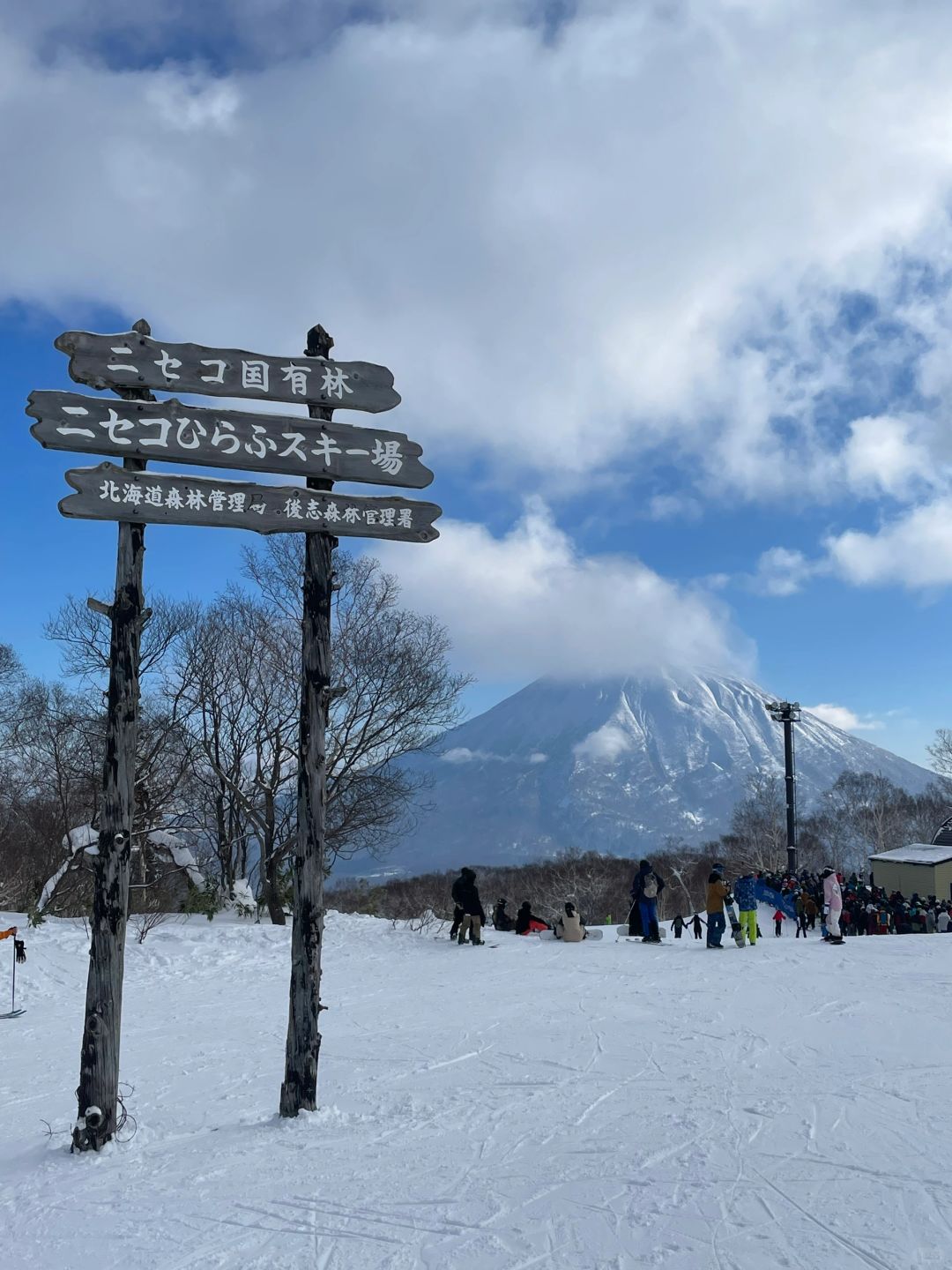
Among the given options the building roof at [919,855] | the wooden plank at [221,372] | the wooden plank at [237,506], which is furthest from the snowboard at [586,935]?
the building roof at [919,855]

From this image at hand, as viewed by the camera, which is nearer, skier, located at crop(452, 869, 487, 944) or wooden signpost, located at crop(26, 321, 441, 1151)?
wooden signpost, located at crop(26, 321, 441, 1151)

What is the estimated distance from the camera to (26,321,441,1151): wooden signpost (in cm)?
571

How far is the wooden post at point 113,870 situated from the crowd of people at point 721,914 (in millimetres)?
10300

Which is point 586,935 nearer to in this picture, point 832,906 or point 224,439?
point 832,906

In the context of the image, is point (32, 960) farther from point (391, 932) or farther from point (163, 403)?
point (163, 403)

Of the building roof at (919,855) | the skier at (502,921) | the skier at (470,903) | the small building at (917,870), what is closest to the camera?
the skier at (470,903)

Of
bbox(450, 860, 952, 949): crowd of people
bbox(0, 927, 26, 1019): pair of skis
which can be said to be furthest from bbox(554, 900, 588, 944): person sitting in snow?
bbox(0, 927, 26, 1019): pair of skis

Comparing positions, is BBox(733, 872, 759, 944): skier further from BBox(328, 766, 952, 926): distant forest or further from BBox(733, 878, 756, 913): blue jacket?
BBox(328, 766, 952, 926): distant forest

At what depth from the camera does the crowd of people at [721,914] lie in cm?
1410

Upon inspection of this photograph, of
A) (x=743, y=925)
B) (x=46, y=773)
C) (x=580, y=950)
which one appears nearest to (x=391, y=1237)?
(x=580, y=950)

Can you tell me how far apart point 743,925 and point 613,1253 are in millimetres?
12344

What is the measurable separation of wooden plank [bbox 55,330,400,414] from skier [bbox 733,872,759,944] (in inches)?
460

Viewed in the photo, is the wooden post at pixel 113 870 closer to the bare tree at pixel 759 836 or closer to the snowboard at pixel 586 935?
the snowboard at pixel 586 935

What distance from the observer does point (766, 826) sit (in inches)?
2325
